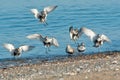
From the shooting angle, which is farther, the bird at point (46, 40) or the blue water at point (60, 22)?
the blue water at point (60, 22)

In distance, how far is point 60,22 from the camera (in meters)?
24.8

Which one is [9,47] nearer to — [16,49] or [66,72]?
[16,49]

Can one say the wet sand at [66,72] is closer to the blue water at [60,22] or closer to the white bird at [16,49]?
the white bird at [16,49]

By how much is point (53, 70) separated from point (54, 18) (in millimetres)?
11678

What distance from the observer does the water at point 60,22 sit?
20.6m

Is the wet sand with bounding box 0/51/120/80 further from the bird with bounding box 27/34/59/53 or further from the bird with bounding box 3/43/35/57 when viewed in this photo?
the bird with bounding box 27/34/59/53

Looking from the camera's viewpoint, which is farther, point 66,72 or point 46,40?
point 46,40

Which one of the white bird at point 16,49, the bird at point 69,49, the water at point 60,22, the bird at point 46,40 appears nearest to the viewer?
the white bird at point 16,49

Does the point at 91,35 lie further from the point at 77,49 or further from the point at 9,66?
the point at 9,66

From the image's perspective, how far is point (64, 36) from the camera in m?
21.8

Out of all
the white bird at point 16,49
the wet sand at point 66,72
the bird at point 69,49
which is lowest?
the bird at point 69,49

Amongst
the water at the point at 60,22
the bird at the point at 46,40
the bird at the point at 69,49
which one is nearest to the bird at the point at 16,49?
the water at the point at 60,22

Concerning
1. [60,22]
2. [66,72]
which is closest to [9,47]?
[66,72]

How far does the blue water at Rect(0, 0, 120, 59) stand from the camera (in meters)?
20.6
